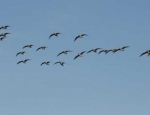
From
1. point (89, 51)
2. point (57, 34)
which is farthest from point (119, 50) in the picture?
point (57, 34)

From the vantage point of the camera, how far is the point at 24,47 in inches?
6373

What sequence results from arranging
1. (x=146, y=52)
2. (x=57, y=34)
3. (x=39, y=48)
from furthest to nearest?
(x=39, y=48)
(x=57, y=34)
(x=146, y=52)

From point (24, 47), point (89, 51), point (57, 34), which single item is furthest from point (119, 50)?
point (24, 47)

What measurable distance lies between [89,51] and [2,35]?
3016 centimetres

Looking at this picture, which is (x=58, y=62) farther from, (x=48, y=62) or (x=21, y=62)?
(x=21, y=62)

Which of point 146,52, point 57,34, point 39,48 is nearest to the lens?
point 146,52

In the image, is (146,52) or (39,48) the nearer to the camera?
(146,52)

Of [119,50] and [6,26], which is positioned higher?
[6,26]

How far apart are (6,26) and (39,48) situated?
14560mm

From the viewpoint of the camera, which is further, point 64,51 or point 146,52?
point 64,51

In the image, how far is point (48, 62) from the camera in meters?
166

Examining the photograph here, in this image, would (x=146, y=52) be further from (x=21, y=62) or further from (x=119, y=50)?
(x=21, y=62)

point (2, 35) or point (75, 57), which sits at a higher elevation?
point (2, 35)

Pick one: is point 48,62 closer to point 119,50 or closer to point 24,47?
point 24,47
